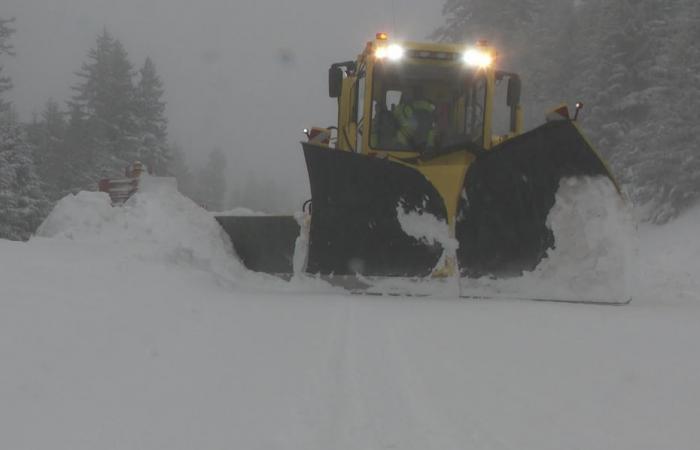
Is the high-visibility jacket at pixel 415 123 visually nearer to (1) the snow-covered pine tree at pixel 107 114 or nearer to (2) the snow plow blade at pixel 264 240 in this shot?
(2) the snow plow blade at pixel 264 240

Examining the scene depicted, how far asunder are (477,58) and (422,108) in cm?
95

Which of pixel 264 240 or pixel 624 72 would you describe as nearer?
pixel 264 240

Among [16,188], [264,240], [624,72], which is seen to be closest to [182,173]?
[16,188]

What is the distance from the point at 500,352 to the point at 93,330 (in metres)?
2.46

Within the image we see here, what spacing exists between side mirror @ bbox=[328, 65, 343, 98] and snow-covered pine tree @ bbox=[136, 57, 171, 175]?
26.1m

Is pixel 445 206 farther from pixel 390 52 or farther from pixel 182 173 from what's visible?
pixel 182 173

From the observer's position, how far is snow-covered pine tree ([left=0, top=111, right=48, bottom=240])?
21.1 metres

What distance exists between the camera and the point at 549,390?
9.15 feet

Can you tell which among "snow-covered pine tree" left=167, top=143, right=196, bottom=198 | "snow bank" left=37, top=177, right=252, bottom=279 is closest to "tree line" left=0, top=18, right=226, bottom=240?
"snow-covered pine tree" left=167, top=143, right=196, bottom=198

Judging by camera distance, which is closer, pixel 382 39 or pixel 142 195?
pixel 382 39

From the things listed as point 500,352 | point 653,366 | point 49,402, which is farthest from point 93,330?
point 653,366

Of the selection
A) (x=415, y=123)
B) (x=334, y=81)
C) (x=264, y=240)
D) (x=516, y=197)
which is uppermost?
(x=334, y=81)

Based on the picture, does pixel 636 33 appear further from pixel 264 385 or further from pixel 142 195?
pixel 264 385

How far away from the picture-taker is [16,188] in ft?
73.4
